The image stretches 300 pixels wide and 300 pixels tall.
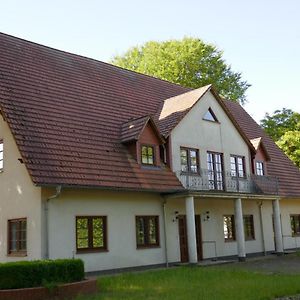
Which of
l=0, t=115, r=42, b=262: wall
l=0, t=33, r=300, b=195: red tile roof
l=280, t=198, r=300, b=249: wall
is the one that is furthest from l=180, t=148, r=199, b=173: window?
l=280, t=198, r=300, b=249: wall

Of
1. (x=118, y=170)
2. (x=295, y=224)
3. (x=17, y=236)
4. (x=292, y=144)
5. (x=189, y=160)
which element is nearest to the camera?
(x=17, y=236)

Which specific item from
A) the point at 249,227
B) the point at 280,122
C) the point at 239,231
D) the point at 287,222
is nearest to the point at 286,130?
the point at 280,122

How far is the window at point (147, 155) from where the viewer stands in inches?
793

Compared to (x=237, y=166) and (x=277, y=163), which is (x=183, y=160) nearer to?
(x=237, y=166)

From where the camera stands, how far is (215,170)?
2352 cm

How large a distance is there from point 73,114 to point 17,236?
5488mm

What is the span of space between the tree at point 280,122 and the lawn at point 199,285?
81.8 feet

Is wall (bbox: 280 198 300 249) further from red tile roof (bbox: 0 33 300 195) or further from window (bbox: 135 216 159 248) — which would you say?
window (bbox: 135 216 159 248)

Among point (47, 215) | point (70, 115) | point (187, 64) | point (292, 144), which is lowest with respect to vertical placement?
point (47, 215)

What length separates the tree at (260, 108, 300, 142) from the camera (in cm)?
3938

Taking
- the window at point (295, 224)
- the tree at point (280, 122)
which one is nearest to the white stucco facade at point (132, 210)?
the window at point (295, 224)

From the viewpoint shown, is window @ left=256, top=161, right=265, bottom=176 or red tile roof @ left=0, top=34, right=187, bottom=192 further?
window @ left=256, top=161, right=265, bottom=176

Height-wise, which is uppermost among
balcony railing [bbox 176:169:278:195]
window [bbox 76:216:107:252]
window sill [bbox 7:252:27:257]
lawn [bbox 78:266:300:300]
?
balcony railing [bbox 176:169:278:195]

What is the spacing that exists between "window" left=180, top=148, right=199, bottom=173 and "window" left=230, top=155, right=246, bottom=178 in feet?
8.81
